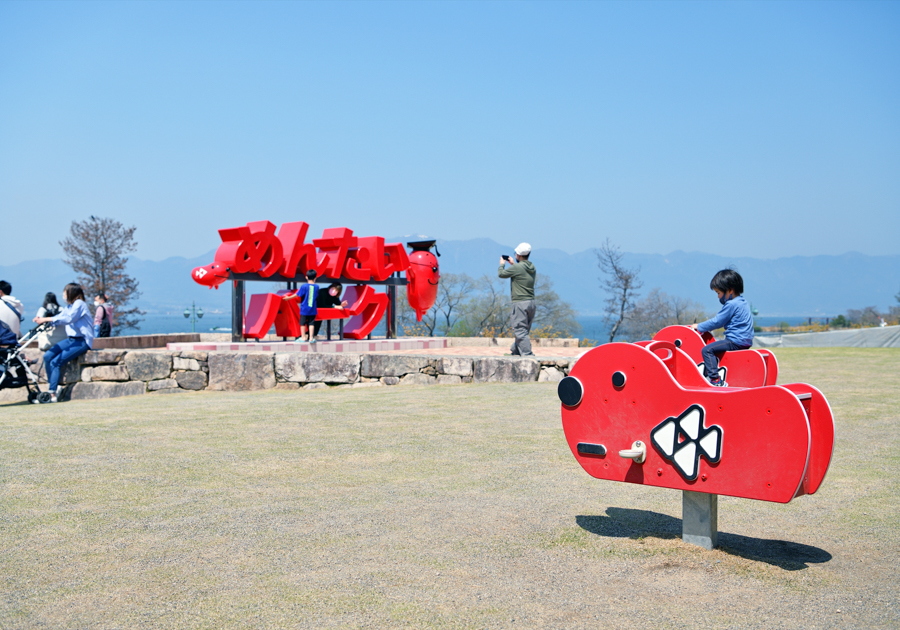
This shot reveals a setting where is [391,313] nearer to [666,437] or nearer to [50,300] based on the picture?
[50,300]

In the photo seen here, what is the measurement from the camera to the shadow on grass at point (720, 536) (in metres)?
3.53

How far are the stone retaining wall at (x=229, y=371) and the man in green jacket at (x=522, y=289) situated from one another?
1.54 meters

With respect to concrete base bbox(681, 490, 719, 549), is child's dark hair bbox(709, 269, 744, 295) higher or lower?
higher

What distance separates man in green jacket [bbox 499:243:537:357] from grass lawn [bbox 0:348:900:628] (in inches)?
186

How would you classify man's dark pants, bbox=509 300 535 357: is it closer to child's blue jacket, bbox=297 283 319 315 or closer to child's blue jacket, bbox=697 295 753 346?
child's blue jacket, bbox=297 283 319 315

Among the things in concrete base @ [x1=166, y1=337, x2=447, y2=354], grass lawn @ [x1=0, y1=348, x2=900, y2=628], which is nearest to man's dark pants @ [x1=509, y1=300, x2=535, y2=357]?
concrete base @ [x1=166, y1=337, x2=447, y2=354]

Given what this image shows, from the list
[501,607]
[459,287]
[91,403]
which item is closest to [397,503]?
[501,607]

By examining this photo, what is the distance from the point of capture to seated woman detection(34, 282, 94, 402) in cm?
1112

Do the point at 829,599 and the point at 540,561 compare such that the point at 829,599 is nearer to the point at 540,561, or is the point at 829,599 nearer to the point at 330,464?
the point at 540,561

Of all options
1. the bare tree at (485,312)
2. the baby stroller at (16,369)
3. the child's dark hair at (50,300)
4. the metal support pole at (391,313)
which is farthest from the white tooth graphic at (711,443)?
the bare tree at (485,312)

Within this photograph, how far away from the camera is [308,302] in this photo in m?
15.2

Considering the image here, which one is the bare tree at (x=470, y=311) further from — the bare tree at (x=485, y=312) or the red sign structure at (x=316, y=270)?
the red sign structure at (x=316, y=270)

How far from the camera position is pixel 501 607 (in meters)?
2.96

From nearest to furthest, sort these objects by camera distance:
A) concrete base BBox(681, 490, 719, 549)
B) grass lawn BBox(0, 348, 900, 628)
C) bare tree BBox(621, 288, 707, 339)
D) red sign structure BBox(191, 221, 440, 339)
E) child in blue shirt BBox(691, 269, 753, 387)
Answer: grass lawn BBox(0, 348, 900, 628) → concrete base BBox(681, 490, 719, 549) → child in blue shirt BBox(691, 269, 753, 387) → red sign structure BBox(191, 221, 440, 339) → bare tree BBox(621, 288, 707, 339)
